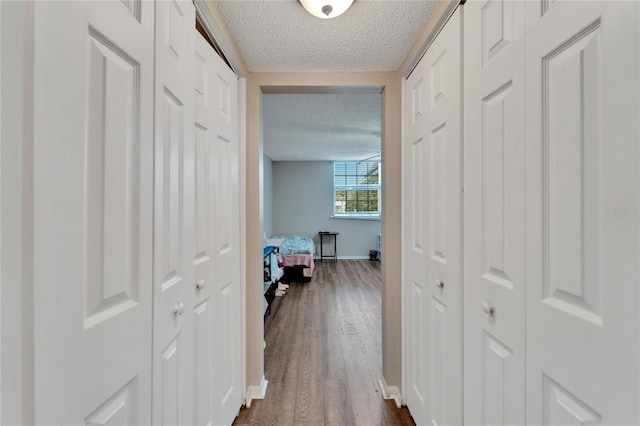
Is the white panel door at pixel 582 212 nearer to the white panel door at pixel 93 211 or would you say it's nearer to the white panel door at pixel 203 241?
the white panel door at pixel 93 211

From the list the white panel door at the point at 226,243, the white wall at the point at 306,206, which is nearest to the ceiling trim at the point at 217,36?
the white panel door at the point at 226,243

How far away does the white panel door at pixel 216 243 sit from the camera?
1.23 metres

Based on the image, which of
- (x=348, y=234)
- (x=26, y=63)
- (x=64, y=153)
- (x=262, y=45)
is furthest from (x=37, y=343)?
(x=348, y=234)

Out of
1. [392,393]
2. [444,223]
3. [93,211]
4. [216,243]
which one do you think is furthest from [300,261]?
[93,211]

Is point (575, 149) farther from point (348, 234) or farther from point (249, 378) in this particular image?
point (348, 234)

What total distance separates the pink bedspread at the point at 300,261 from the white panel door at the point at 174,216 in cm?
401

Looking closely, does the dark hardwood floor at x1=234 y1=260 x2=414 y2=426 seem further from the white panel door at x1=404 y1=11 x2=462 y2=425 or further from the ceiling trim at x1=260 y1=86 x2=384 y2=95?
the ceiling trim at x1=260 y1=86 x2=384 y2=95

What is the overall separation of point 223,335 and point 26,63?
4.52ft

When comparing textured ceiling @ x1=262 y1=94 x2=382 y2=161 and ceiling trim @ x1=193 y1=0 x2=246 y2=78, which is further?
textured ceiling @ x1=262 y1=94 x2=382 y2=161

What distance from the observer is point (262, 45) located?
1.61 metres

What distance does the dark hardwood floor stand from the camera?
1.75 meters

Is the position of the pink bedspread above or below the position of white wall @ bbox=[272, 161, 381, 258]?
below

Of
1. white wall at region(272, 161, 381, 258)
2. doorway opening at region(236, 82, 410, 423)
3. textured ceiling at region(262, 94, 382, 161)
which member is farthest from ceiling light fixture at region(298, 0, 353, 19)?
white wall at region(272, 161, 381, 258)

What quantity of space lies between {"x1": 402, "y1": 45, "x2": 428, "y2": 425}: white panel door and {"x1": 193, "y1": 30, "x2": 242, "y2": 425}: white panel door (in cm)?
106
